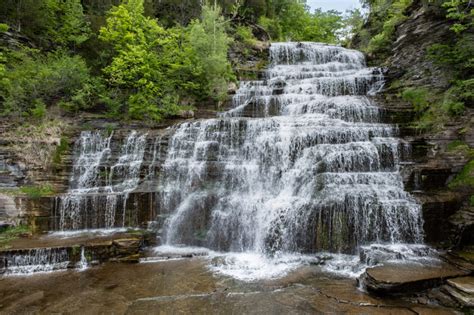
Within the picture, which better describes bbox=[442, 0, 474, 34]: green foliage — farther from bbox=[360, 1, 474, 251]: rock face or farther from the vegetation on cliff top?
the vegetation on cliff top

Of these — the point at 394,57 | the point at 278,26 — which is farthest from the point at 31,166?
the point at 278,26

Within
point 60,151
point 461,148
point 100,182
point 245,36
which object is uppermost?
point 245,36

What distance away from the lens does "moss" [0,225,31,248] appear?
28.7ft

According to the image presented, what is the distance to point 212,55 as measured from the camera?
1639 centimetres

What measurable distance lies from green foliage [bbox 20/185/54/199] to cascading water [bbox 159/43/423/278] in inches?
159

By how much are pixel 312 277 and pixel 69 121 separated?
12315mm

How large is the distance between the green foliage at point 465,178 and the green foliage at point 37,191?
13.2m

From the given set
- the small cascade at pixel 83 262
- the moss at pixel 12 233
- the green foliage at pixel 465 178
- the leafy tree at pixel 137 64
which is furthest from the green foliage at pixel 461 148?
the moss at pixel 12 233

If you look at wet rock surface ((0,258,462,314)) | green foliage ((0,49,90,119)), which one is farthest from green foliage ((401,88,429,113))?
green foliage ((0,49,90,119))

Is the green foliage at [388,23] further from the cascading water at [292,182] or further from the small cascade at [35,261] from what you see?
the small cascade at [35,261]

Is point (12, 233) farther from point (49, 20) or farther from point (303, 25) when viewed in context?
point (303, 25)

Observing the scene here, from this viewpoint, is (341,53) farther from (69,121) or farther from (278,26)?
(69,121)

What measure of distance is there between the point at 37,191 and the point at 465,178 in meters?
13.9

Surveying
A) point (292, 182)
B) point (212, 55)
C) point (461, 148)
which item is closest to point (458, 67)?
point (461, 148)
